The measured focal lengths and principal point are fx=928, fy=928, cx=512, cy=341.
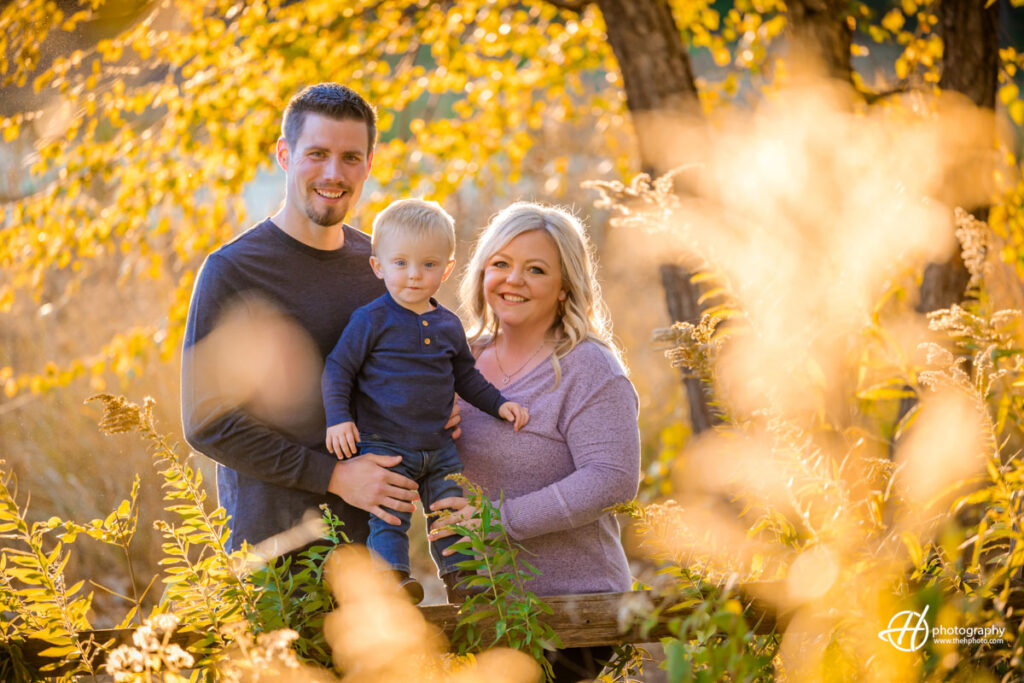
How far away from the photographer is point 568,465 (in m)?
2.51

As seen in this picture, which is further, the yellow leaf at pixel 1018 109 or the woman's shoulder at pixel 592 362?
the yellow leaf at pixel 1018 109

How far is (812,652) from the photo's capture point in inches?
70.5

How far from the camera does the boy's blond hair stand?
8.00ft

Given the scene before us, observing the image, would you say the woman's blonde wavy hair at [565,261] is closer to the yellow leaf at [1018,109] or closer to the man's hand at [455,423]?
the man's hand at [455,423]

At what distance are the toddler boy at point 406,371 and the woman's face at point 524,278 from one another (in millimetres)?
185

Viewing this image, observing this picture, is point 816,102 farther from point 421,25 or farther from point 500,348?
point 500,348

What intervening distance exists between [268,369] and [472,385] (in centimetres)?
55

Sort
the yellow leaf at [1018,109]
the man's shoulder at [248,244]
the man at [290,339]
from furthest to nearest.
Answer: the yellow leaf at [1018,109]
the man's shoulder at [248,244]
the man at [290,339]

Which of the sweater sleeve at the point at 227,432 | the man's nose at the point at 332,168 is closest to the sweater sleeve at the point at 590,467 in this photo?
the sweater sleeve at the point at 227,432

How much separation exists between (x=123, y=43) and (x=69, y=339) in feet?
9.00

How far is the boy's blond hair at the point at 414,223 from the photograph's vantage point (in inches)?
96.0

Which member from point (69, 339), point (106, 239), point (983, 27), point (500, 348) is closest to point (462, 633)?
point (500, 348)

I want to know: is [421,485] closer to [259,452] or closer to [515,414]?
[515,414]

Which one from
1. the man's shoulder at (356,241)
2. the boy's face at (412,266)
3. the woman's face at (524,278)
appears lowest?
the woman's face at (524,278)
